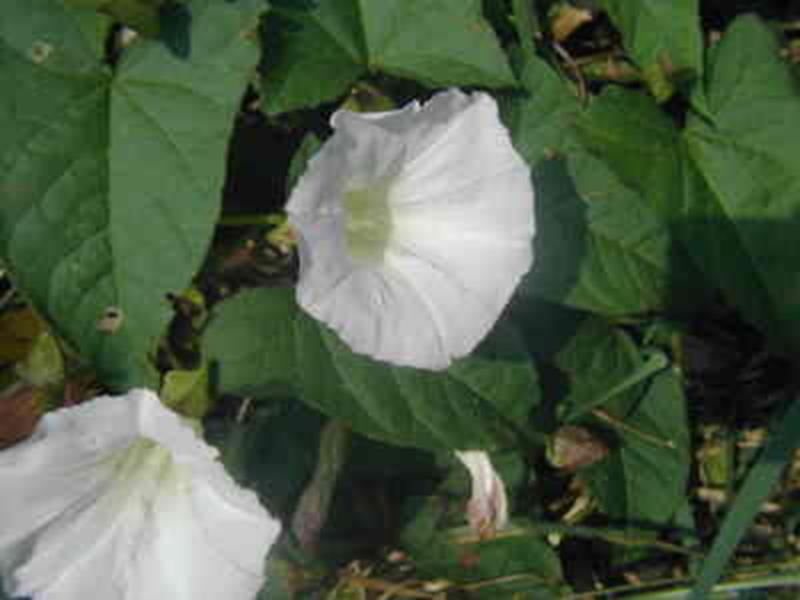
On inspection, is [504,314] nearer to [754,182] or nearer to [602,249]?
[602,249]

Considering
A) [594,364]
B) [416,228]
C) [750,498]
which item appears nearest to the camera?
[416,228]

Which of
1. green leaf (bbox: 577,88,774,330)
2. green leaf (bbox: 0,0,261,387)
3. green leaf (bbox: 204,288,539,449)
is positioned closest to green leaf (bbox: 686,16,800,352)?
green leaf (bbox: 577,88,774,330)

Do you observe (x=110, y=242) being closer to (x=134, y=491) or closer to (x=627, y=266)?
(x=134, y=491)

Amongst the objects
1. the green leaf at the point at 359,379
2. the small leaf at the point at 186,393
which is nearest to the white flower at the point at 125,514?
the small leaf at the point at 186,393

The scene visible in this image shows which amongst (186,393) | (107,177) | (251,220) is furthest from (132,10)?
(186,393)

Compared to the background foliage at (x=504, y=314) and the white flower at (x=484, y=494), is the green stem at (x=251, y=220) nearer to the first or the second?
the background foliage at (x=504, y=314)

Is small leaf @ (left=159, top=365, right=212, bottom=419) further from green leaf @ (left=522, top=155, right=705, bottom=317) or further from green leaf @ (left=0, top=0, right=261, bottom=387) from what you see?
green leaf @ (left=522, top=155, right=705, bottom=317)
